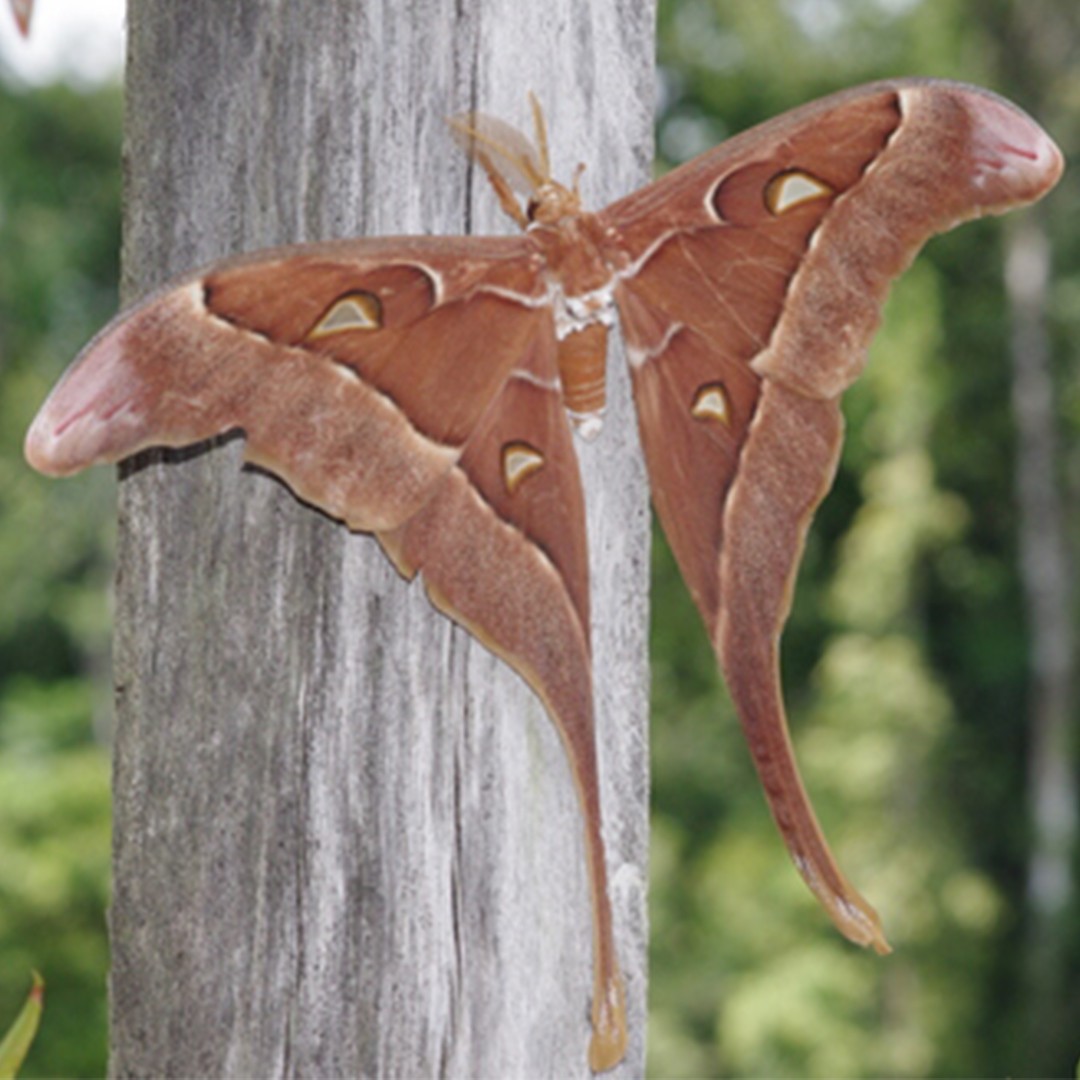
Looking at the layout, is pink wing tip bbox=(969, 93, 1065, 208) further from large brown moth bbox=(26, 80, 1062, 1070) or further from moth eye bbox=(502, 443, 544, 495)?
moth eye bbox=(502, 443, 544, 495)

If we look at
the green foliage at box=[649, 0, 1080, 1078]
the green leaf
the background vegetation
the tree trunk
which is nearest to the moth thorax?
the green leaf

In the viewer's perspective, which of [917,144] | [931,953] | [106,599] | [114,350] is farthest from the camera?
[106,599]

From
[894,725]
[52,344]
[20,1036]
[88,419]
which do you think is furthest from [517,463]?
[52,344]

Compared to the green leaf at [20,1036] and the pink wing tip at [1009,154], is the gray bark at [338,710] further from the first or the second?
the pink wing tip at [1009,154]

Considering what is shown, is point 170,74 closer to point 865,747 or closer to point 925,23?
point 865,747

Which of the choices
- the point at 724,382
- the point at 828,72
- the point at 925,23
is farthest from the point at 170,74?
the point at 828,72

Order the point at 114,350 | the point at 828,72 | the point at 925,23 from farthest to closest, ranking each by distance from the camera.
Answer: the point at 828,72, the point at 925,23, the point at 114,350
